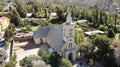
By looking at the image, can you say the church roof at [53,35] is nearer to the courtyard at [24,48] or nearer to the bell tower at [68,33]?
the bell tower at [68,33]


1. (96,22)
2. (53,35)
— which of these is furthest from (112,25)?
(53,35)

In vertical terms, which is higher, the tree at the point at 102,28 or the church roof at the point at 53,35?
the church roof at the point at 53,35

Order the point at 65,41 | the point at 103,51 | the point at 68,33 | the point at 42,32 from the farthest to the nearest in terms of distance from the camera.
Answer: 1. the point at 42,32
2. the point at 65,41
3. the point at 68,33
4. the point at 103,51

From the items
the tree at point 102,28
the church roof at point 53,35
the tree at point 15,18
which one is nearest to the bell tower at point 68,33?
the church roof at point 53,35

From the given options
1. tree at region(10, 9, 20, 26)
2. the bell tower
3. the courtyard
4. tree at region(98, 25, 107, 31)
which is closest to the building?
the bell tower

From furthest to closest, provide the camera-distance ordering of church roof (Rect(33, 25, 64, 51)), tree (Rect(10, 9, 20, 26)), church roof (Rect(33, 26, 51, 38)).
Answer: tree (Rect(10, 9, 20, 26)) → church roof (Rect(33, 26, 51, 38)) → church roof (Rect(33, 25, 64, 51))

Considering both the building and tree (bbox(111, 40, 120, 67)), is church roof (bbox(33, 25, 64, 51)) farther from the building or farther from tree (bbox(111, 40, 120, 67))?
tree (bbox(111, 40, 120, 67))

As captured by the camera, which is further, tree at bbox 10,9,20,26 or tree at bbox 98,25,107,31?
tree at bbox 10,9,20,26

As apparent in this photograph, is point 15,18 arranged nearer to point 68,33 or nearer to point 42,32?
point 42,32

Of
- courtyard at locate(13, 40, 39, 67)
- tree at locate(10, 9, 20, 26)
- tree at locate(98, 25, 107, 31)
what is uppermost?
tree at locate(10, 9, 20, 26)

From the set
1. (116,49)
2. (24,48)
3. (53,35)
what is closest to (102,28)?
(53,35)

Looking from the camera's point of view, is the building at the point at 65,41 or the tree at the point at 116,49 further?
the building at the point at 65,41

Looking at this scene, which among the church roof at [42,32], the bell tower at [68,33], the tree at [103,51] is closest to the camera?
the tree at [103,51]

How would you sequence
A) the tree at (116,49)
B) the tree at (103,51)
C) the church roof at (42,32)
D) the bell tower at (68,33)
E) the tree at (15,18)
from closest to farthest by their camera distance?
the tree at (116,49), the tree at (103,51), the bell tower at (68,33), the church roof at (42,32), the tree at (15,18)
